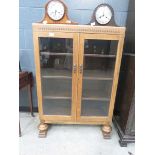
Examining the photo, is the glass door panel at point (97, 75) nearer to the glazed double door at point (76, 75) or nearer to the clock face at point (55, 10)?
the glazed double door at point (76, 75)

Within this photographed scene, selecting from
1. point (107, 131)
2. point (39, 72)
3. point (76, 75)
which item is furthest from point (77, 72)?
point (107, 131)

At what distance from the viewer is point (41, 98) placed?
2027 mm

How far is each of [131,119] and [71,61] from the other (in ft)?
3.02

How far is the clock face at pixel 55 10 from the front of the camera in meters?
1.77

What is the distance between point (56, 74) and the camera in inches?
79.8

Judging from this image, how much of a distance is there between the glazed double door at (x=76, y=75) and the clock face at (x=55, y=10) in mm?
209

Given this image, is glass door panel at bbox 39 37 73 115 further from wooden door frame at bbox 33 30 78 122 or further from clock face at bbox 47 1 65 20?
clock face at bbox 47 1 65 20

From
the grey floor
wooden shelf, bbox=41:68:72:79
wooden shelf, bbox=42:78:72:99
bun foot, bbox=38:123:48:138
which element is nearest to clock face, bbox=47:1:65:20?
wooden shelf, bbox=41:68:72:79

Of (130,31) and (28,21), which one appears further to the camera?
(28,21)

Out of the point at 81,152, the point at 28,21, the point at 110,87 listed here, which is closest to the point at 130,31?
the point at 110,87

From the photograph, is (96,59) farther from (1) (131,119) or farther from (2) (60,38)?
(1) (131,119)

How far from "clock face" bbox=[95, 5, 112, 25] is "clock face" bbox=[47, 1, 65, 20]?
372 mm
